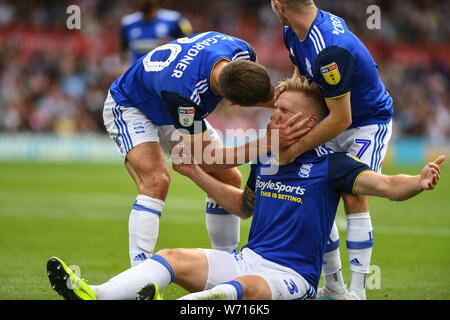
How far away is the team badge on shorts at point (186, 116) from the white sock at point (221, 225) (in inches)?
40.7

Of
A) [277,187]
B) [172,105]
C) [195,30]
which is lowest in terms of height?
[277,187]

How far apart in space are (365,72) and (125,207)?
6.97 meters

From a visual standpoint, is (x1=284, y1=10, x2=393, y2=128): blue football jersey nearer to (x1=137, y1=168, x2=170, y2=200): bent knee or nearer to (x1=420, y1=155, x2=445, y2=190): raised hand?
(x1=420, y1=155, x2=445, y2=190): raised hand

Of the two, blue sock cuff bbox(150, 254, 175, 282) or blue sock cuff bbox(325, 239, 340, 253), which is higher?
blue sock cuff bbox(150, 254, 175, 282)

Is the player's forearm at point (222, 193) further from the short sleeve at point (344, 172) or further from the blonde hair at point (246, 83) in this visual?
the short sleeve at point (344, 172)

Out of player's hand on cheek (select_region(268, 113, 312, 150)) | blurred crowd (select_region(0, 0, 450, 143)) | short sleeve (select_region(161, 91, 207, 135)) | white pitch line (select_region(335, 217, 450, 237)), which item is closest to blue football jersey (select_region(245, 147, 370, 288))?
player's hand on cheek (select_region(268, 113, 312, 150))

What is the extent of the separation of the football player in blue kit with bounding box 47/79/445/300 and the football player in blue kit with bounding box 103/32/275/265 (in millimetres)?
380

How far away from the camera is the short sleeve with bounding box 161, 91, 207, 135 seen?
450cm

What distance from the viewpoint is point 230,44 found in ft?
15.9

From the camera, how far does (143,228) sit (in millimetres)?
4809

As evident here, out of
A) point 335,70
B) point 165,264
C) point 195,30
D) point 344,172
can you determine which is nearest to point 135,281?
point 165,264

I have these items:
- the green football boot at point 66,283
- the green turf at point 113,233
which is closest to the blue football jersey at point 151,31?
the green turf at point 113,233

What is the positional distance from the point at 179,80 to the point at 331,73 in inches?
43.0

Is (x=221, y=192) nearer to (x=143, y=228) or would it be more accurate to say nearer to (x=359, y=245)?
(x=143, y=228)
